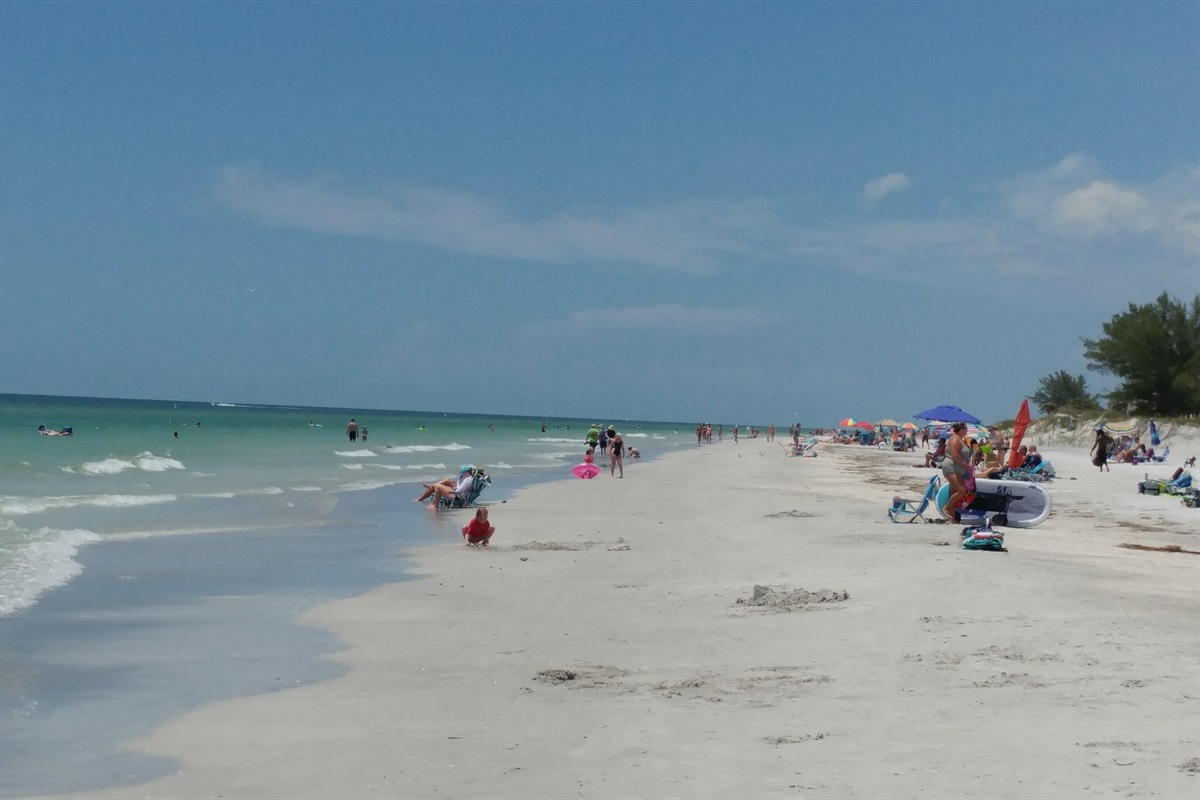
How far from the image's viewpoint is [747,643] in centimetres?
865

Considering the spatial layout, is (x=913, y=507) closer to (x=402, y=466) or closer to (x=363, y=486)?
(x=363, y=486)

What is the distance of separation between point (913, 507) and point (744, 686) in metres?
11.3

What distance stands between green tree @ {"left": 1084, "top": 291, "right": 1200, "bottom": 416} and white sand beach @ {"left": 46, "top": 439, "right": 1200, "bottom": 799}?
44269 millimetres

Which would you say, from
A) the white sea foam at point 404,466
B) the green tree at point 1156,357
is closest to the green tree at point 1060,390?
the green tree at point 1156,357

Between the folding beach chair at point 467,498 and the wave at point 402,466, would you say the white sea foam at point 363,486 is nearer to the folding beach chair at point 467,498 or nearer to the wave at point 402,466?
the folding beach chair at point 467,498

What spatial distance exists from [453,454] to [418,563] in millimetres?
38793

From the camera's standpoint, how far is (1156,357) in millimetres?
54250

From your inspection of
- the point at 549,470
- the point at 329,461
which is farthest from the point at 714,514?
the point at 329,461

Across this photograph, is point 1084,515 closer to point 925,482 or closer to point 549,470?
point 925,482

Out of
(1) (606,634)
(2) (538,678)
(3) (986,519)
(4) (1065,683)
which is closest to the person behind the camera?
(4) (1065,683)

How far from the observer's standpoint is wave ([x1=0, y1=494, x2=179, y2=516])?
64.6 ft

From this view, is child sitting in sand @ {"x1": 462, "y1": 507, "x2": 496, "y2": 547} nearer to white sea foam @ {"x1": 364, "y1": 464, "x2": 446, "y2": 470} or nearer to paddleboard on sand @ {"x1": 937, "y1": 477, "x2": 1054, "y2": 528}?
paddleboard on sand @ {"x1": 937, "y1": 477, "x2": 1054, "y2": 528}

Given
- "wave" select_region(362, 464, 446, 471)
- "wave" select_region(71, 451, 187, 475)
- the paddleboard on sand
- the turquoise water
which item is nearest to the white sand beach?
the paddleboard on sand

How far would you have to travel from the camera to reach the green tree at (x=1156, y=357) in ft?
175
